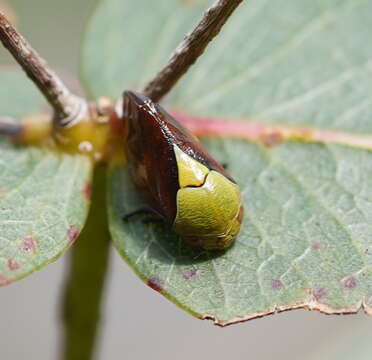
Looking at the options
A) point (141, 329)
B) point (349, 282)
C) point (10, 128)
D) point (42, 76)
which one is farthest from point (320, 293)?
point (141, 329)

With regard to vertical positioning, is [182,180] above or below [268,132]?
above

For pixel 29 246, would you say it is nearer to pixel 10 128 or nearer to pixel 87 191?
pixel 87 191

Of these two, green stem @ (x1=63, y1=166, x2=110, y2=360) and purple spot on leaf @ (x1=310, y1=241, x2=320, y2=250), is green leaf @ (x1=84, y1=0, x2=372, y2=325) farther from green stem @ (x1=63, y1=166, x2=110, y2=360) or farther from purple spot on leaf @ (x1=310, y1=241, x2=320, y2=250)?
green stem @ (x1=63, y1=166, x2=110, y2=360)

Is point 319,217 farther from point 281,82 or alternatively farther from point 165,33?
point 165,33

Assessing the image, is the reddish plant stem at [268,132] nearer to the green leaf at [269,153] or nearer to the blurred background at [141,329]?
the green leaf at [269,153]

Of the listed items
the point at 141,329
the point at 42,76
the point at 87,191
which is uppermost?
the point at 42,76

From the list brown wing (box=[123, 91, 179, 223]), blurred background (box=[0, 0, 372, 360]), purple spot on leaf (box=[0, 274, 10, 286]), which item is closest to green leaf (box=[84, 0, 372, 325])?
brown wing (box=[123, 91, 179, 223])
